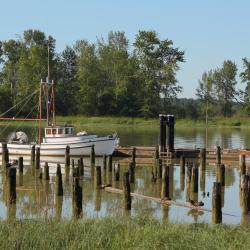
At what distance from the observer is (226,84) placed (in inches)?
4815

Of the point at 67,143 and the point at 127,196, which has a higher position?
the point at 67,143

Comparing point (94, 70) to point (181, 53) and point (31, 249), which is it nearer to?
point (181, 53)

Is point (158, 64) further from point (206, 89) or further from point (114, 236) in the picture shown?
point (114, 236)

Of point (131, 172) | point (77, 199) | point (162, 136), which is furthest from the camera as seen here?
point (162, 136)

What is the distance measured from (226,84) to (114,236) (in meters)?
111

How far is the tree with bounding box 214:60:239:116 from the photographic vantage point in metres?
120

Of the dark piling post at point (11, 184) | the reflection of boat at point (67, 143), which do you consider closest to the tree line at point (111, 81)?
the reflection of boat at point (67, 143)

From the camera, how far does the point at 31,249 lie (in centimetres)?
1271

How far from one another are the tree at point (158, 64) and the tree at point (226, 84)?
19.8m

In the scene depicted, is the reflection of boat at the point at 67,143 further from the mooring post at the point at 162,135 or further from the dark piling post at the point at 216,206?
the dark piling post at the point at 216,206

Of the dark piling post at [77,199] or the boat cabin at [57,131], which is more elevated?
the boat cabin at [57,131]

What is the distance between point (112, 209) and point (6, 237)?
8.52 metres

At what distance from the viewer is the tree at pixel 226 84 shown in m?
120

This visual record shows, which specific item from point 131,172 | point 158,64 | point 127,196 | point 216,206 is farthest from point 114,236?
point 158,64
